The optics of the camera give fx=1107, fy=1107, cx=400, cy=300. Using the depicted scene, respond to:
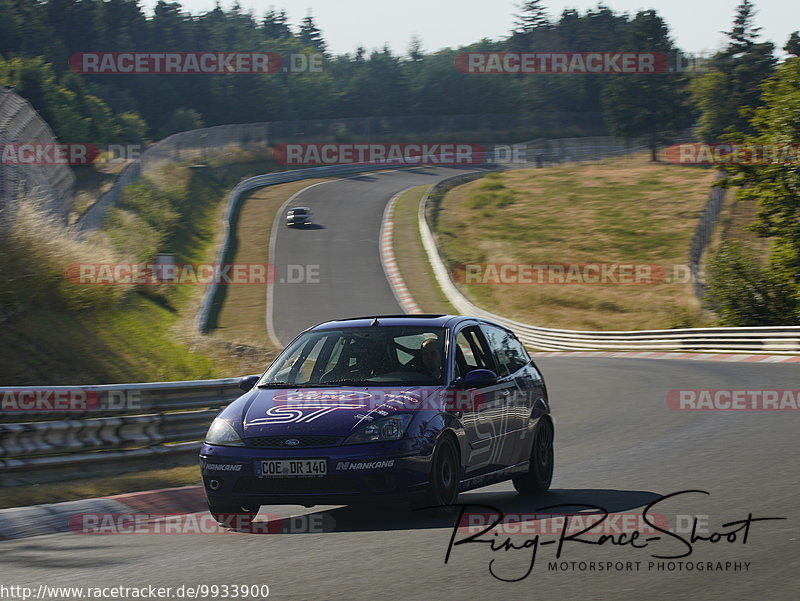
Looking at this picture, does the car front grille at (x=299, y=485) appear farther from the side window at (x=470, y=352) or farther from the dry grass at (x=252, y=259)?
the dry grass at (x=252, y=259)

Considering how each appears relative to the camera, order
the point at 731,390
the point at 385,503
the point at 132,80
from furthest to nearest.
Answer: the point at 132,80, the point at 731,390, the point at 385,503

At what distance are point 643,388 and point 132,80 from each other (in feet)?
274

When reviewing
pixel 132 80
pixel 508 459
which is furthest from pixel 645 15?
pixel 508 459

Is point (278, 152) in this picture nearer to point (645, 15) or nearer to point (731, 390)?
point (645, 15)

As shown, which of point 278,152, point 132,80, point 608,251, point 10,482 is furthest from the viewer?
point 132,80

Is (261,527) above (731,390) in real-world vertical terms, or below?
above

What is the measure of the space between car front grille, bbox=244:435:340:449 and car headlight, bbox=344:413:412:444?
12cm

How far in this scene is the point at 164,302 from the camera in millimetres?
33094

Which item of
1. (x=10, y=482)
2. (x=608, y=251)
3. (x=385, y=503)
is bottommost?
(x=608, y=251)

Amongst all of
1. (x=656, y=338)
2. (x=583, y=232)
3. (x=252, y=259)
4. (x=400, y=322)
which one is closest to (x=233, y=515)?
(x=400, y=322)

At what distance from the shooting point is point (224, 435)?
7.86m

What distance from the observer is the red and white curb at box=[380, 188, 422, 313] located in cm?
4144

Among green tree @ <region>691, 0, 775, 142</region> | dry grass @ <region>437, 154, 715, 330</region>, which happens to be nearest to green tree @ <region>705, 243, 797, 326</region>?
dry grass @ <region>437, 154, 715, 330</region>

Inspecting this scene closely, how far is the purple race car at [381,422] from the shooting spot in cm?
750
